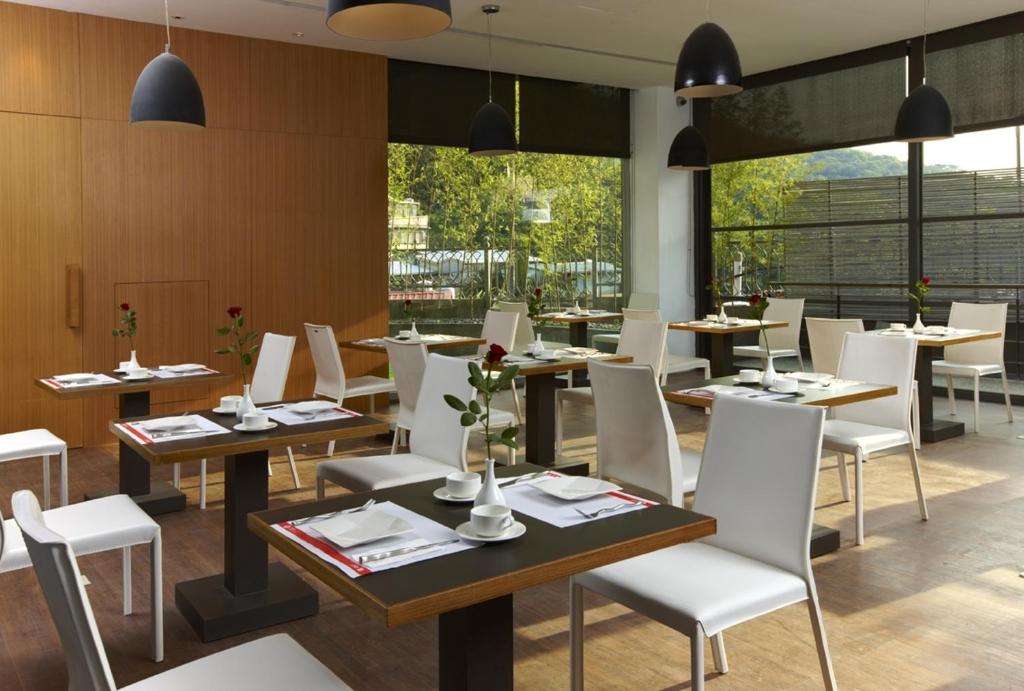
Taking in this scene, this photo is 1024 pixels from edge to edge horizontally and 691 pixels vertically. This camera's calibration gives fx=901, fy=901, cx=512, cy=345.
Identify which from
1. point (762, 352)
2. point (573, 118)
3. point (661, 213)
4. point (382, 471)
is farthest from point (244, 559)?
point (661, 213)

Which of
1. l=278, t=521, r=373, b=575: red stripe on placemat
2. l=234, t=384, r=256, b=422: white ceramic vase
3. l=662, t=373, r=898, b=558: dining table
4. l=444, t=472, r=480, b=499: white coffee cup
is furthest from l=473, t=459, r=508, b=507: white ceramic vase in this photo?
l=662, t=373, r=898, b=558: dining table

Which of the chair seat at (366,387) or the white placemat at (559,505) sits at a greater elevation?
the white placemat at (559,505)

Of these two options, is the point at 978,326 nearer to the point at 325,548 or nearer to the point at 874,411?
the point at 874,411

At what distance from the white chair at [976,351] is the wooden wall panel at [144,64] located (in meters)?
6.10

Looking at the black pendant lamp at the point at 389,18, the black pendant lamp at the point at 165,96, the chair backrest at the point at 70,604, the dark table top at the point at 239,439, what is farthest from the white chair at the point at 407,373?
the chair backrest at the point at 70,604

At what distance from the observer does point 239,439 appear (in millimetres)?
3215

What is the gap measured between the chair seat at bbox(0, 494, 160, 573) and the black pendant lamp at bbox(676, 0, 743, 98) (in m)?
3.18

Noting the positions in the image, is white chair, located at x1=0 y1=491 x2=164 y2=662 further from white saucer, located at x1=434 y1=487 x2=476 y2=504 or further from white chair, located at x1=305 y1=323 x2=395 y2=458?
white chair, located at x1=305 y1=323 x2=395 y2=458

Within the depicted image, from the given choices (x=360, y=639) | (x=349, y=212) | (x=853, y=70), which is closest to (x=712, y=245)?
(x=853, y=70)

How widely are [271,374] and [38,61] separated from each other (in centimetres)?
337

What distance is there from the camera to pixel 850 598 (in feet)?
12.0

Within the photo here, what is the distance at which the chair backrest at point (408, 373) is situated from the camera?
5133mm

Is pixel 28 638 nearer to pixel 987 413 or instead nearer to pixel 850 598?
pixel 850 598

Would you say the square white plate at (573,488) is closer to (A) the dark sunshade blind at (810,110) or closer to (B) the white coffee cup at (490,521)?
(B) the white coffee cup at (490,521)
